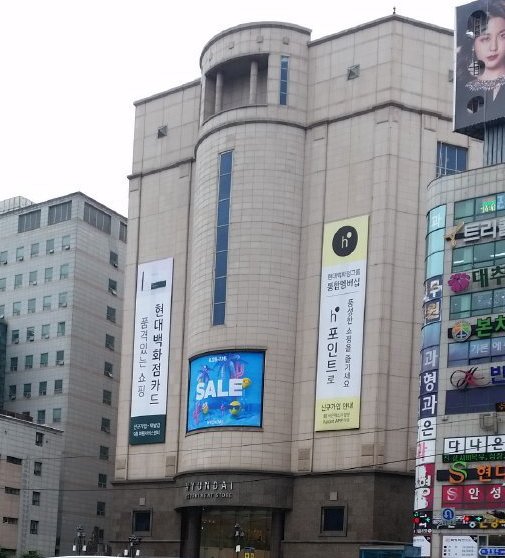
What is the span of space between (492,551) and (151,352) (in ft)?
147

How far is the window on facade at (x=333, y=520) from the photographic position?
4006 inches

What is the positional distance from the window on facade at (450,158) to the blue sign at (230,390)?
877 inches

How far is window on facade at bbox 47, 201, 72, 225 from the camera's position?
15550cm

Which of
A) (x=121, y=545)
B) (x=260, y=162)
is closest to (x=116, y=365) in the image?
(x=121, y=545)

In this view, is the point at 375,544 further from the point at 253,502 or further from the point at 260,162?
the point at 260,162

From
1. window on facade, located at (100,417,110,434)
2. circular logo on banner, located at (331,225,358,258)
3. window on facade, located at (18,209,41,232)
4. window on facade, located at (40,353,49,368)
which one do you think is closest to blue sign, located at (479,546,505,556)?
circular logo on banner, located at (331,225,358,258)

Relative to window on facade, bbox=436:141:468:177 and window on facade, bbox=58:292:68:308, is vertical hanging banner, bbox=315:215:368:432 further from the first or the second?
window on facade, bbox=58:292:68:308

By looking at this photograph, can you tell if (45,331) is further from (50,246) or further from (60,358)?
(50,246)

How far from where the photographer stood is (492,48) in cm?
9588

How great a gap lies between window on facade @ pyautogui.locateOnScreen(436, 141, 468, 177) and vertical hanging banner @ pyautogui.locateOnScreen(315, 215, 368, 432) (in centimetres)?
833

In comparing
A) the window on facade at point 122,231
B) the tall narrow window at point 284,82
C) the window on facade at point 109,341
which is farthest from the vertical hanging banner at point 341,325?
the window on facade at point 122,231

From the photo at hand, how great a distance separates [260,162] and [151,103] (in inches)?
759

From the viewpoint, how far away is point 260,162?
366 feet

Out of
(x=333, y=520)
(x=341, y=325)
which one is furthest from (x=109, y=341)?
(x=333, y=520)
